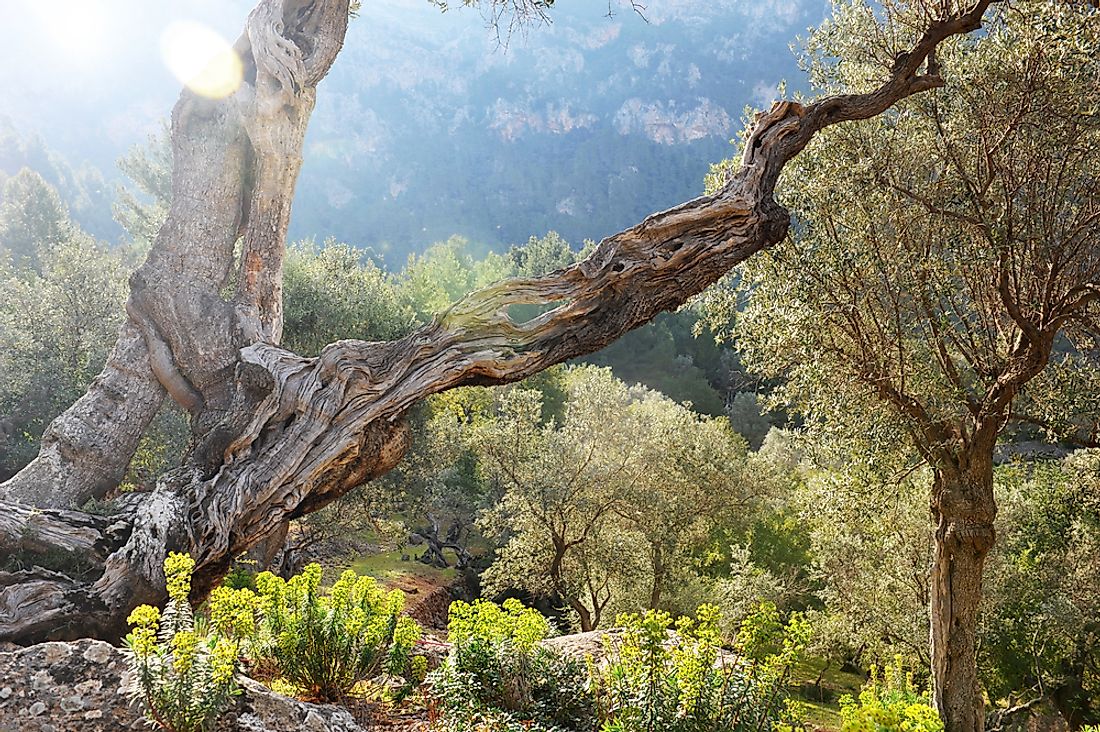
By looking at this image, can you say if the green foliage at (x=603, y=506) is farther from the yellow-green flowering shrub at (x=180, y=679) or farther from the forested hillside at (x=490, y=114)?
the forested hillside at (x=490, y=114)

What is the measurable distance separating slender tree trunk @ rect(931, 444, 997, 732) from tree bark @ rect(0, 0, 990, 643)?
4.28 meters

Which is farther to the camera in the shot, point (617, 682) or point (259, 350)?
point (259, 350)

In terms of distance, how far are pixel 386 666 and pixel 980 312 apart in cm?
805

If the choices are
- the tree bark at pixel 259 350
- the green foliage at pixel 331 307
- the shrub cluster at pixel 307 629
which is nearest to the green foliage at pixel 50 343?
the green foliage at pixel 331 307

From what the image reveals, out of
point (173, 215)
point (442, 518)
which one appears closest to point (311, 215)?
point (442, 518)

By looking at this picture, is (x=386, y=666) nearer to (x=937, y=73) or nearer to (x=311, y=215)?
(x=937, y=73)

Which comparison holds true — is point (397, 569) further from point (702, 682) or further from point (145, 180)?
point (145, 180)

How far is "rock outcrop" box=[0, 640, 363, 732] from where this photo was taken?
11.4ft

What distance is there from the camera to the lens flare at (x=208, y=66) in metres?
7.34

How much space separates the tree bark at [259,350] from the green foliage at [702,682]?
2.73 metres

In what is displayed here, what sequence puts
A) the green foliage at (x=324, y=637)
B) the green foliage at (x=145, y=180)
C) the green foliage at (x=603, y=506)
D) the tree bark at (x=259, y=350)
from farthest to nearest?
the green foliage at (x=145, y=180) < the green foliage at (x=603, y=506) < the tree bark at (x=259, y=350) < the green foliage at (x=324, y=637)

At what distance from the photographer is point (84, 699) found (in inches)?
141

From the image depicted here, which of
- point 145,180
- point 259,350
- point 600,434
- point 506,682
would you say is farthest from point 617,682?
point 145,180

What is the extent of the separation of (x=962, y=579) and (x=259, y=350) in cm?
832
